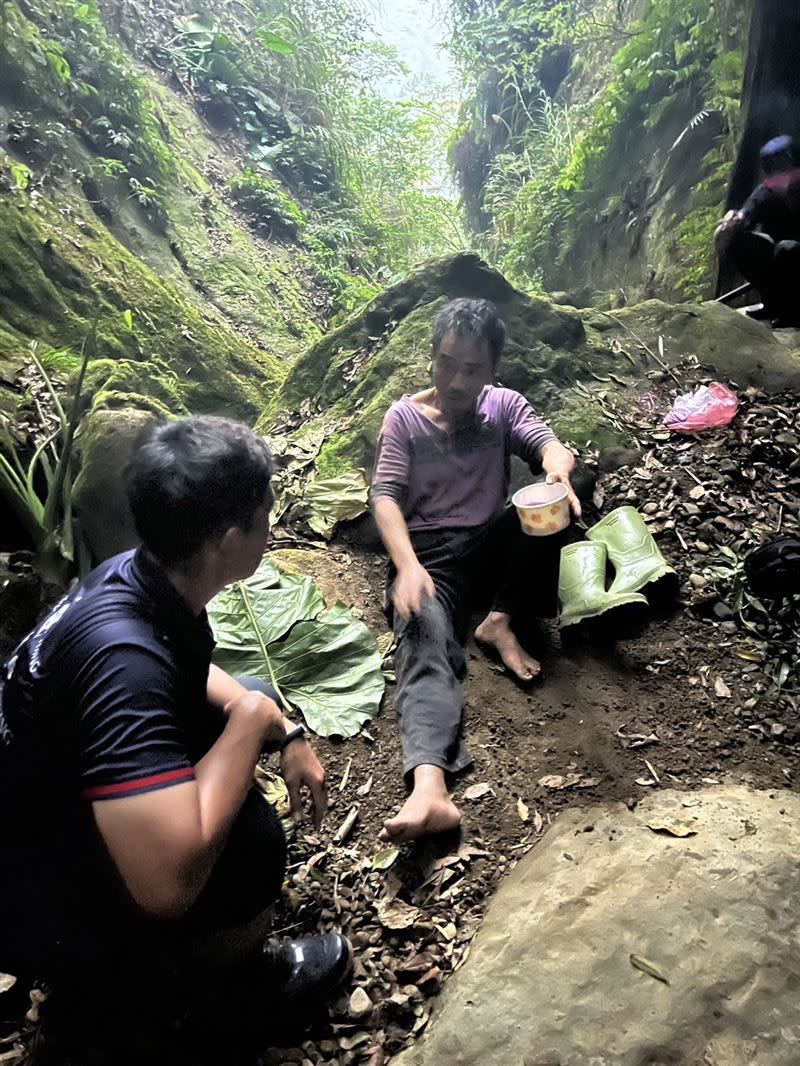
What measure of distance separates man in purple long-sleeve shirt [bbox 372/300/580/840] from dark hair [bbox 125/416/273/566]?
1081mm

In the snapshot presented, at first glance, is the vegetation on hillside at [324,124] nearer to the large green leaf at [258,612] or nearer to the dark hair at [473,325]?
the dark hair at [473,325]

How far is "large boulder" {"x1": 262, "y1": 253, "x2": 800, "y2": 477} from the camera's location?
3613mm

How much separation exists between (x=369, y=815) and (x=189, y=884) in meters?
1.03

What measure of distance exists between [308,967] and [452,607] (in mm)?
1249

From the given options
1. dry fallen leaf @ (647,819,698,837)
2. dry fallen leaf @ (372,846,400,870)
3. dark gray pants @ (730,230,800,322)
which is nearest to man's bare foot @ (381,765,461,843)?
dry fallen leaf @ (372,846,400,870)

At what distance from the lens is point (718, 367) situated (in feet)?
12.7

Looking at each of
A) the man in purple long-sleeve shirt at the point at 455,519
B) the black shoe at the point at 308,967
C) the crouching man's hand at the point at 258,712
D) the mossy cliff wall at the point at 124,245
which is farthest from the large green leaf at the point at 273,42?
the black shoe at the point at 308,967

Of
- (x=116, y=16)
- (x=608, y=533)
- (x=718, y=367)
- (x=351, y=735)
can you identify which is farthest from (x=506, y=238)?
(x=351, y=735)

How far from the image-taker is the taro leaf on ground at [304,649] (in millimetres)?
2385

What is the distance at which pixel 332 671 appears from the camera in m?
2.50

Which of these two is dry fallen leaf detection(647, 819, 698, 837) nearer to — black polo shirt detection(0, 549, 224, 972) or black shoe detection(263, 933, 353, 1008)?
black shoe detection(263, 933, 353, 1008)

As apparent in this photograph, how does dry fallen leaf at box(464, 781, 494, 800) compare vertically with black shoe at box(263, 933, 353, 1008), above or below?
below

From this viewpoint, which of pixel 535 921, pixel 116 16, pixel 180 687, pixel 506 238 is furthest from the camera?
pixel 506 238

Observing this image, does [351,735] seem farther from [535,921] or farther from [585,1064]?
[585,1064]
